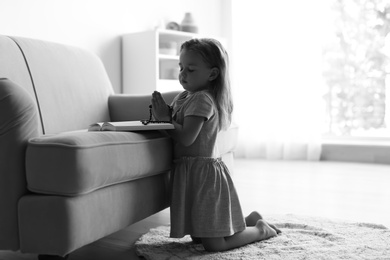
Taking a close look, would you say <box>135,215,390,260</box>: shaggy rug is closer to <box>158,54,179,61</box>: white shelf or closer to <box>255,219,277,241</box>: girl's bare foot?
<box>255,219,277,241</box>: girl's bare foot

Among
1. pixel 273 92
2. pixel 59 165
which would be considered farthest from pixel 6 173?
pixel 273 92

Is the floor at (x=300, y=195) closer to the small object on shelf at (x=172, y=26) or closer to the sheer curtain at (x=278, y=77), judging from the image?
the sheer curtain at (x=278, y=77)

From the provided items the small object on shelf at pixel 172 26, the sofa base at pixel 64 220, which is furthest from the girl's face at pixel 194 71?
the small object on shelf at pixel 172 26

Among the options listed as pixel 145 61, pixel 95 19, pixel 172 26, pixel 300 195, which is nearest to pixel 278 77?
pixel 172 26

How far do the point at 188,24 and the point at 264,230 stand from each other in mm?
2650

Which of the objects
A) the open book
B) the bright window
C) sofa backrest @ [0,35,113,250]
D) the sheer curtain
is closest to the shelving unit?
the sheer curtain

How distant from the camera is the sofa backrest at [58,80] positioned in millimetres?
2100

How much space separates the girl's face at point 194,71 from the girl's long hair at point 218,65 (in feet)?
0.06

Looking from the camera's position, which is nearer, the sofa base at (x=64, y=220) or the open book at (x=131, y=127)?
the sofa base at (x=64, y=220)

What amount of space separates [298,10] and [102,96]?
2.41 meters

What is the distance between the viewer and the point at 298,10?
4309 millimetres

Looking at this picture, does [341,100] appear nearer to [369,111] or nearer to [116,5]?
[369,111]

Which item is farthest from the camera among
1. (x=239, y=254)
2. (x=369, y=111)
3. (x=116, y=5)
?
(x=369, y=111)

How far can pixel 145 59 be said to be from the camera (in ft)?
12.2
